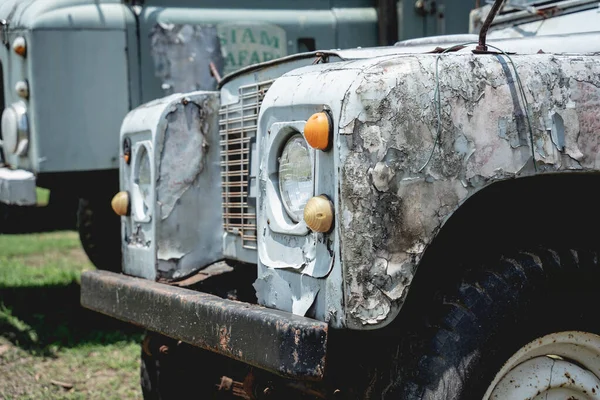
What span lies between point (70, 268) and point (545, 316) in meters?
5.88

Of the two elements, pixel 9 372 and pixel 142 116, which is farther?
pixel 9 372

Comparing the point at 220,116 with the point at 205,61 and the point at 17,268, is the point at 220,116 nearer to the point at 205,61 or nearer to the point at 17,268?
the point at 205,61

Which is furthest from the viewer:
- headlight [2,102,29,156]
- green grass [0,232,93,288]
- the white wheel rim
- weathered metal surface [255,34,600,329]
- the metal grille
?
green grass [0,232,93,288]

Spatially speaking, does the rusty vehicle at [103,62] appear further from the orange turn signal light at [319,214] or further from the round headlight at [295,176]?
the orange turn signal light at [319,214]

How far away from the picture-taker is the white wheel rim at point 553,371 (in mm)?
2381

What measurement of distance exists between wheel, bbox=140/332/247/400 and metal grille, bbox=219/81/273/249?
1.68 feet

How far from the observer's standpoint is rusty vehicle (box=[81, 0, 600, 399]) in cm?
221

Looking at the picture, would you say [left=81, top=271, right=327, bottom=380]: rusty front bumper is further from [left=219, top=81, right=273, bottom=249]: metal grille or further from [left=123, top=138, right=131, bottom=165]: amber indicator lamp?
[left=123, top=138, right=131, bottom=165]: amber indicator lamp

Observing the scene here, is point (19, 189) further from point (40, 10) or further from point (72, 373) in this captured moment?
point (72, 373)

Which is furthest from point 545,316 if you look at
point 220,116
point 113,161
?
point 113,161

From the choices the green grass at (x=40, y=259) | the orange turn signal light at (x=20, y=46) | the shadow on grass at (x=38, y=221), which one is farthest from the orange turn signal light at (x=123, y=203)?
→ the shadow on grass at (x=38, y=221)

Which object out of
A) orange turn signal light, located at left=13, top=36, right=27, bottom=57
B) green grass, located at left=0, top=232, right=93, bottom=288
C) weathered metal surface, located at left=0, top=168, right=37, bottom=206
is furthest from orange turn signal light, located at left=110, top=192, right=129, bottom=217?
green grass, located at left=0, top=232, right=93, bottom=288

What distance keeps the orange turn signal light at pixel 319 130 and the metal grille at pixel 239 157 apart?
0.74 m

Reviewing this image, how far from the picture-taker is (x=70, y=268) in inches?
300
